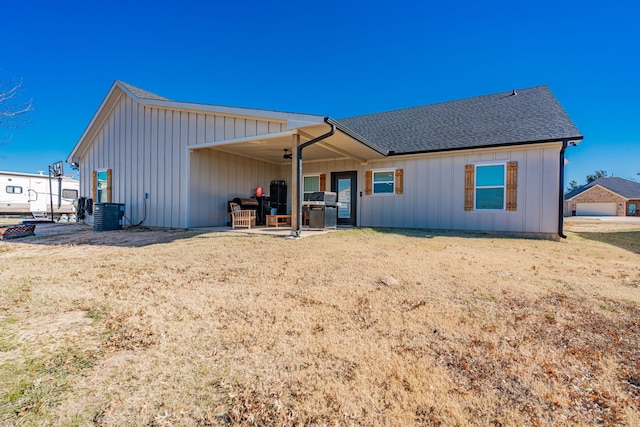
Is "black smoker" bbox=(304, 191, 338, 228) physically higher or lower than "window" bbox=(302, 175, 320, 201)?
lower

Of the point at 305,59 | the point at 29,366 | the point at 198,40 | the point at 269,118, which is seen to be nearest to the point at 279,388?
the point at 29,366

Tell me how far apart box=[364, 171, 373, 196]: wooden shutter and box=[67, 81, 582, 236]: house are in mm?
35

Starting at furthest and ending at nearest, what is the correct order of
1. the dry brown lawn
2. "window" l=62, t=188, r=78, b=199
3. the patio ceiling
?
"window" l=62, t=188, r=78, b=199 < the patio ceiling < the dry brown lawn

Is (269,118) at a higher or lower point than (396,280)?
higher

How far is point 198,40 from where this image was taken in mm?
12484

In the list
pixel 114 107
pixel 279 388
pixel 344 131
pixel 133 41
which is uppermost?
pixel 133 41

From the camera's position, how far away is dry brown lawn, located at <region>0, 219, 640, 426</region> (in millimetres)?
1340

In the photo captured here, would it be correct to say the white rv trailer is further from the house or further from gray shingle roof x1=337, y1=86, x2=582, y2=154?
gray shingle roof x1=337, y1=86, x2=582, y2=154

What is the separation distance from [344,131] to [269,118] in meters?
1.81

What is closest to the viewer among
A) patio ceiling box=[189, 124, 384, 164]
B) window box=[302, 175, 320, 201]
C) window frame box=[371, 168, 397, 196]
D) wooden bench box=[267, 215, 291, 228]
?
Answer: patio ceiling box=[189, 124, 384, 164]

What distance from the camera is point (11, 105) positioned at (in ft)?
17.9

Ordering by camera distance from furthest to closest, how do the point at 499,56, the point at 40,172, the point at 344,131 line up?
the point at 40,172 < the point at 499,56 < the point at 344,131

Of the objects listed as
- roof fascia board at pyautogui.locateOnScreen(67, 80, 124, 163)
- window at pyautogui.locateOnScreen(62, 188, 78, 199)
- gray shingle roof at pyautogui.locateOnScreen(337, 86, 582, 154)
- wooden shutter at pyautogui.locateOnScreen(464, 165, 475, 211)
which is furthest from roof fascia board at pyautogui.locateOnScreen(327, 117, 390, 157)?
window at pyautogui.locateOnScreen(62, 188, 78, 199)

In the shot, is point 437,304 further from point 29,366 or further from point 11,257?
point 11,257
